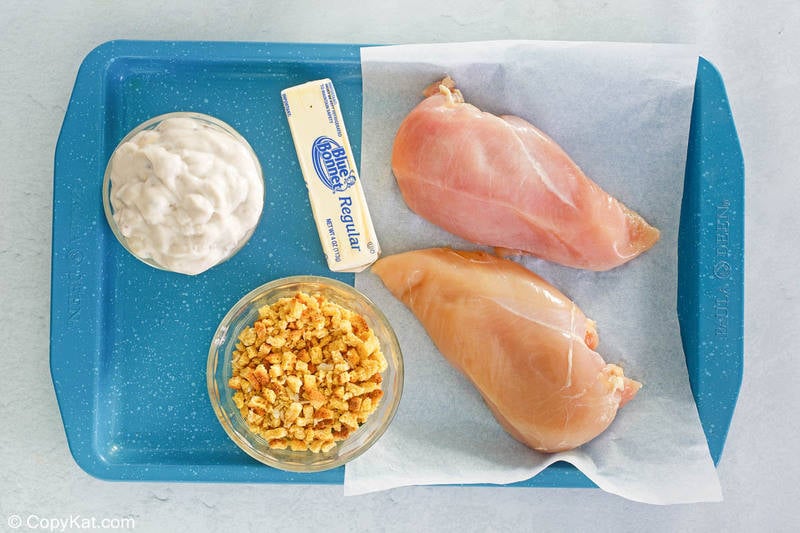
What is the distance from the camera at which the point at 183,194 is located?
125 centimetres

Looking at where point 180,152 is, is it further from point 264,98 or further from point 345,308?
point 345,308

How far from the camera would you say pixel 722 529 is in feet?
5.17

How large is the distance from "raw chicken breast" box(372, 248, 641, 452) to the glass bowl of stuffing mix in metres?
0.11

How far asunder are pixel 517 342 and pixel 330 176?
1.59ft

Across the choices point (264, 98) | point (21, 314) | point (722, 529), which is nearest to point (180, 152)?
point (264, 98)

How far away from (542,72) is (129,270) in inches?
35.7

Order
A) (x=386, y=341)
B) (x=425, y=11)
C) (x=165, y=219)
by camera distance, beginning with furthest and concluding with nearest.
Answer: (x=425, y=11)
(x=386, y=341)
(x=165, y=219)

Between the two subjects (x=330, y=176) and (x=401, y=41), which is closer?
(x=330, y=176)

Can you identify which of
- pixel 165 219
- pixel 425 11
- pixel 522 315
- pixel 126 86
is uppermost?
pixel 425 11

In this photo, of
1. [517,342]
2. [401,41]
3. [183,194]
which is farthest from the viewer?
[401,41]

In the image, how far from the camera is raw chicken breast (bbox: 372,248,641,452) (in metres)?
1.39

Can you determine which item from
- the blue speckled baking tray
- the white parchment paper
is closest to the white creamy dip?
the blue speckled baking tray

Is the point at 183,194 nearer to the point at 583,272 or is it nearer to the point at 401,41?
the point at 401,41

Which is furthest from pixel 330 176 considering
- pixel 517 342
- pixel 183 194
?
pixel 517 342
